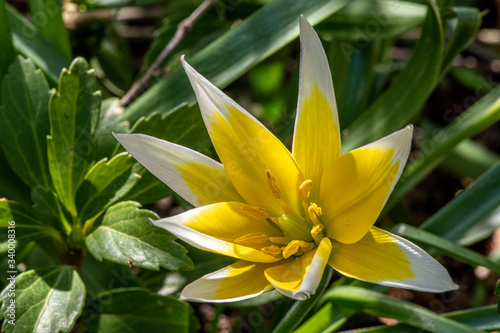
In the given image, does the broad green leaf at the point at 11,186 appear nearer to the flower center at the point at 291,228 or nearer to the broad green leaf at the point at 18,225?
the broad green leaf at the point at 18,225

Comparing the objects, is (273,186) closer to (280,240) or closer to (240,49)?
(280,240)

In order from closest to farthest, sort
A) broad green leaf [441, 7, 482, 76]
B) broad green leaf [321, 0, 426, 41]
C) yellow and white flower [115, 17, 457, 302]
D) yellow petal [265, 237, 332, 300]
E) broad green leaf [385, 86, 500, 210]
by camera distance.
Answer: yellow petal [265, 237, 332, 300] < yellow and white flower [115, 17, 457, 302] < broad green leaf [385, 86, 500, 210] < broad green leaf [441, 7, 482, 76] < broad green leaf [321, 0, 426, 41]

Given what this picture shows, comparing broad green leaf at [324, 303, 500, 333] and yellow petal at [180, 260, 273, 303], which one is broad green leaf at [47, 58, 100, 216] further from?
broad green leaf at [324, 303, 500, 333]

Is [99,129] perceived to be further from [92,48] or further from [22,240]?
[92,48]

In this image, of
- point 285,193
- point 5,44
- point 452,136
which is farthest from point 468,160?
point 5,44

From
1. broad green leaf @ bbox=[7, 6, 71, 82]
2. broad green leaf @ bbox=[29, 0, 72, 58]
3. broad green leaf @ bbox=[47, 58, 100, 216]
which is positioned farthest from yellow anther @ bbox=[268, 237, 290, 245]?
broad green leaf @ bbox=[29, 0, 72, 58]
